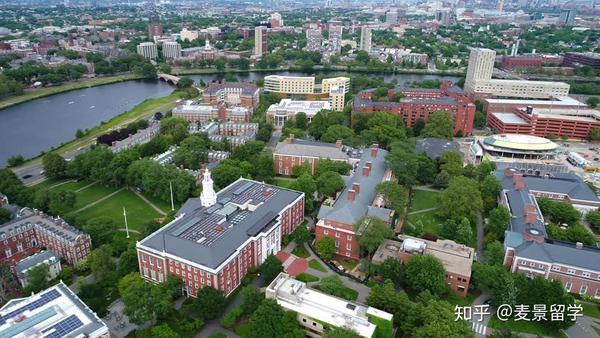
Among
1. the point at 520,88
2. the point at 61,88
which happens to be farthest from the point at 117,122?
the point at 520,88

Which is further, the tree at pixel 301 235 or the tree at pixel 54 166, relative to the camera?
the tree at pixel 54 166

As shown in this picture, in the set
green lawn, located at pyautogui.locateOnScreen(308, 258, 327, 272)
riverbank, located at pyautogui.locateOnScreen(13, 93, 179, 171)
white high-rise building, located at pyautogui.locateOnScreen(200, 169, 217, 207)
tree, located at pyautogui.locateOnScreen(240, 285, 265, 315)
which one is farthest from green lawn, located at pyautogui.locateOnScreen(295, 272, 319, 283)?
riverbank, located at pyautogui.locateOnScreen(13, 93, 179, 171)

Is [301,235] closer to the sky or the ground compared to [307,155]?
closer to the ground

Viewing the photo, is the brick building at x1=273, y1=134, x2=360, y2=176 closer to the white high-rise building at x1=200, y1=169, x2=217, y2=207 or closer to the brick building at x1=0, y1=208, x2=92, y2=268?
the white high-rise building at x1=200, y1=169, x2=217, y2=207

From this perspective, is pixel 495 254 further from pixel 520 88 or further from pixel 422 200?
pixel 520 88

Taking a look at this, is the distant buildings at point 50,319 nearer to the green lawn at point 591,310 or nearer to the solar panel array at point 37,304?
the solar panel array at point 37,304

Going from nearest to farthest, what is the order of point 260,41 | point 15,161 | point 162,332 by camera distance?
point 162,332 < point 15,161 < point 260,41

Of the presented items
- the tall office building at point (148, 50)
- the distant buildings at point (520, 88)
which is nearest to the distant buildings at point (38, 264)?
the distant buildings at point (520, 88)
